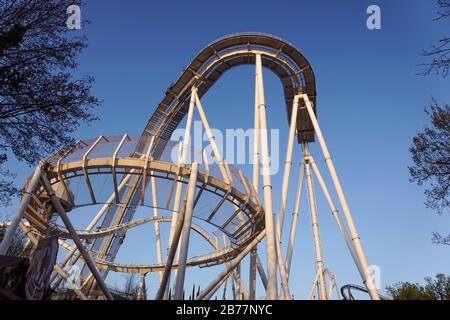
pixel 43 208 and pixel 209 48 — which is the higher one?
pixel 209 48

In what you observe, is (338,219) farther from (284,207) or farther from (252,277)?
(252,277)

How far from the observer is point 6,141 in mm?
8570

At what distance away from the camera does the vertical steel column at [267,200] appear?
10.5 metres

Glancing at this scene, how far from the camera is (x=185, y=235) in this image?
35.1 ft

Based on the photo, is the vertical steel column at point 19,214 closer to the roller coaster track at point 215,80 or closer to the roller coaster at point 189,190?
the roller coaster at point 189,190

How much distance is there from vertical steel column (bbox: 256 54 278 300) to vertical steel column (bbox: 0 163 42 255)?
24.8 feet

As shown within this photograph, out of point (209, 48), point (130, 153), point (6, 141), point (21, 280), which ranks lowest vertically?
point (21, 280)

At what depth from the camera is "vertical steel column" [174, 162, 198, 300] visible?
9742mm

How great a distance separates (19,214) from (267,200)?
790 centimetres

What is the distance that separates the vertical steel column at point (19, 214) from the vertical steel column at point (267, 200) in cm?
757

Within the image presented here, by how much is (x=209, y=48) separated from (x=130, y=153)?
8299mm

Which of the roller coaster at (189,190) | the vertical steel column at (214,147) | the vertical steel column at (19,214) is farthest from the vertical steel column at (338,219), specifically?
the vertical steel column at (19,214)
